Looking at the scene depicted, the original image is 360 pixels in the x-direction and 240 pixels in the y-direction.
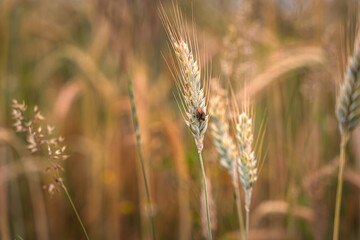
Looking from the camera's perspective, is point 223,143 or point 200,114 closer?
point 200,114

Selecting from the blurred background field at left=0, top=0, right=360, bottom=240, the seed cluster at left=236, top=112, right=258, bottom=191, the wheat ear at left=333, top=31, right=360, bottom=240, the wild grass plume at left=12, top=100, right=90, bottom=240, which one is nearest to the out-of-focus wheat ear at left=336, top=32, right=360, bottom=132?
the wheat ear at left=333, top=31, right=360, bottom=240

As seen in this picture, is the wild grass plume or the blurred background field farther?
the blurred background field

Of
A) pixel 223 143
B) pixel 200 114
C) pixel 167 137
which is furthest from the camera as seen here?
pixel 167 137

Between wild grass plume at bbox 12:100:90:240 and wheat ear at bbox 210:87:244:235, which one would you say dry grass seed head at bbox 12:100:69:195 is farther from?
wheat ear at bbox 210:87:244:235

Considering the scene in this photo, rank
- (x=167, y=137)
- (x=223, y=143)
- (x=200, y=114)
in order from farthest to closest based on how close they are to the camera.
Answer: (x=167, y=137) → (x=223, y=143) → (x=200, y=114)

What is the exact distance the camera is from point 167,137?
4.12 feet

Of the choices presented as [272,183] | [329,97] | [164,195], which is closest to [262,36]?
[329,97]

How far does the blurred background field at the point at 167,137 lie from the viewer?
3.97 feet

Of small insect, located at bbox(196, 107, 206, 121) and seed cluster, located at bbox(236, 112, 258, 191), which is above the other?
small insect, located at bbox(196, 107, 206, 121)

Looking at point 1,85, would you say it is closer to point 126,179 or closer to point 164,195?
point 126,179

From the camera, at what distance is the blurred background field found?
121cm

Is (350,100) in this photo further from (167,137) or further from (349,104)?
(167,137)

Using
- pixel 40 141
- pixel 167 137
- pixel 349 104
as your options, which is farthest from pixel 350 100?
pixel 167 137

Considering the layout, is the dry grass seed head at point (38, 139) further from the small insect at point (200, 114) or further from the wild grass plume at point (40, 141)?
the small insect at point (200, 114)
